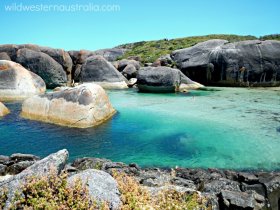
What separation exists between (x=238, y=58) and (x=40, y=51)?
88.9 ft

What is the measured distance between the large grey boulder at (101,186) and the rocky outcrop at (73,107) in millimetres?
9267

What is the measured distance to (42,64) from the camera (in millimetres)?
35500

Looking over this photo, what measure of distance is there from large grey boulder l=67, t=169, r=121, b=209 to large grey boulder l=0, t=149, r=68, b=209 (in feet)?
1.66

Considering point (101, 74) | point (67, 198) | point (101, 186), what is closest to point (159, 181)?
point (101, 186)

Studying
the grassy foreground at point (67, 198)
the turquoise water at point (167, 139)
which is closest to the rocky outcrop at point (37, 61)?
the turquoise water at point (167, 139)

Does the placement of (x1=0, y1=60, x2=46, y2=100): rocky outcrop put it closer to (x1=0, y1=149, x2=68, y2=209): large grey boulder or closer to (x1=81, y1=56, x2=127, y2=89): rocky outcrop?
(x1=81, y1=56, x2=127, y2=89): rocky outcrop

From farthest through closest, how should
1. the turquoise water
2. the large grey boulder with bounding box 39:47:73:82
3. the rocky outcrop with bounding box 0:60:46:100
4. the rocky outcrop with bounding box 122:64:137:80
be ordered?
1. the rocky outcrop with bounding box 122:64:137:80
2. the large grey boulder with bounding box 39:47:73:82
3. the rocky outcrop with bounding box 0:60:46:100
4. the turquoise water

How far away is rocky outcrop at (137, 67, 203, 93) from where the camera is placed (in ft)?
103

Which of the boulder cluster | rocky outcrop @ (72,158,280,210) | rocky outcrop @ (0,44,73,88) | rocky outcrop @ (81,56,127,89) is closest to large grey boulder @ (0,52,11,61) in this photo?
rocky outcrop @ (0,44,73,88)

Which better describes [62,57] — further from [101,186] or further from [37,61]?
[101,186]

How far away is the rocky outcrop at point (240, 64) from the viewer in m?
36.7

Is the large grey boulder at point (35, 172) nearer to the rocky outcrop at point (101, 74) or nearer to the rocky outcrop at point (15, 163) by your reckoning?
the rocky outcrop at point (15, 163)

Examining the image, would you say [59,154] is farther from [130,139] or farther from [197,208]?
[130,139]

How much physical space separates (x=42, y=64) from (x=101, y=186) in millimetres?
32550
